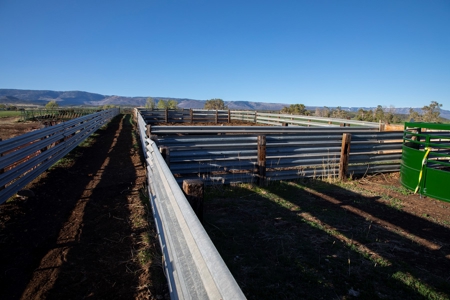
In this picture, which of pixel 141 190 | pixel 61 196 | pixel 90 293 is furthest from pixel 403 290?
pixel 61 196

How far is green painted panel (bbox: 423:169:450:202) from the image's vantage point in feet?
18.6

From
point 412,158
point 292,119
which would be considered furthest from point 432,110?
point 412,158

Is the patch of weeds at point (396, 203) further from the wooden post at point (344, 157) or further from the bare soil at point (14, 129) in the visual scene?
the bare soil at point (14, 129)

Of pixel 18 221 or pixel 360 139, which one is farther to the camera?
pixel 360 139

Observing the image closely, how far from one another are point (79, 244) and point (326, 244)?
3.32m

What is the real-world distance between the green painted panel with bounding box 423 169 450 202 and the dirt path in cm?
593

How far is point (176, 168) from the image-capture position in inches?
225

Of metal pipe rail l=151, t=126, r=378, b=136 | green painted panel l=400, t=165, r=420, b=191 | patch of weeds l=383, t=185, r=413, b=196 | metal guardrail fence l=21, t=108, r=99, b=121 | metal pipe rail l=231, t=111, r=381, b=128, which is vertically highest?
metal pipe rail l=231, t=111, r=381, b=128

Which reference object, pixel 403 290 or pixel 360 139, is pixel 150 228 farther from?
pixel 360 139

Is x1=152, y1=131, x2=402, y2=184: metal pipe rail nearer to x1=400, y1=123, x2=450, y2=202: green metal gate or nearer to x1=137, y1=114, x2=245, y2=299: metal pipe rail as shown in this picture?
x1=400, y1=123, x2=450, y2=202: green metal gate

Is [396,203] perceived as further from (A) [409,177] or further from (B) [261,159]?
(B) [261,159]

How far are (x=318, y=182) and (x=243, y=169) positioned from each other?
198 cm

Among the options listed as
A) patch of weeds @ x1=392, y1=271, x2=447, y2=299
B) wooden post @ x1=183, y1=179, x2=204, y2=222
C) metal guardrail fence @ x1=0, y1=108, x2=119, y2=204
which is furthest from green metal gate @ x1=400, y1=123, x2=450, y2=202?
metal guardrail fence @ x1=0, y1=108, x2=119, y2=204

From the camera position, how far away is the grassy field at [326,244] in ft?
9.24
